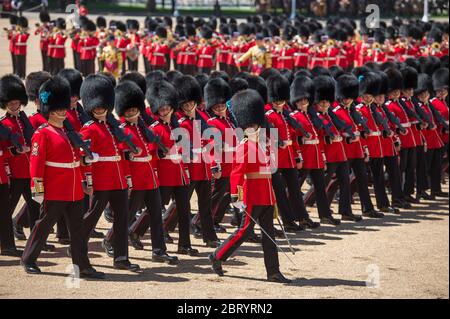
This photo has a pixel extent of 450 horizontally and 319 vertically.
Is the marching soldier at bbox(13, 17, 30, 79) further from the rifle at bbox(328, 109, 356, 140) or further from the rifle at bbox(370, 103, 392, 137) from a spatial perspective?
the rifle at bbox(328, 109, 356, 140)

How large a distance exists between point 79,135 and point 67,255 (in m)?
1.02

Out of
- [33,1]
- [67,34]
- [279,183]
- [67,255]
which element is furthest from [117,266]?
[33,1]

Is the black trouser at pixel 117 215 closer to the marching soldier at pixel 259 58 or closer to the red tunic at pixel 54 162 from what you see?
the red tunic at pixel 54 162

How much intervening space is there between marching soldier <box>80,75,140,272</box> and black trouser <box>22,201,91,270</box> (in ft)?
0.55

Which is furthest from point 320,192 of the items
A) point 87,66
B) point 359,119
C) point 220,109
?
point 87,66

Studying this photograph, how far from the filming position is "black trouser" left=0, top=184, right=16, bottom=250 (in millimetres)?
7582

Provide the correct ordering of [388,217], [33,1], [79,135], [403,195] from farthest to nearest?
[33,1] < [403,195] < [388,217] < [79,135]

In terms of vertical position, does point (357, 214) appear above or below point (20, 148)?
below

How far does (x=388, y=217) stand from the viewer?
384 inches

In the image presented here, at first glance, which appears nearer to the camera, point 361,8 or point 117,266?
point 117,266

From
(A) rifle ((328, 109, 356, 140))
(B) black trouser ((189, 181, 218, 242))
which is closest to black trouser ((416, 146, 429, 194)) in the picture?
(A) rifle ((328, 109, 356, 140))

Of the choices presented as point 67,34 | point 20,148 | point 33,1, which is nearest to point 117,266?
point 20,148

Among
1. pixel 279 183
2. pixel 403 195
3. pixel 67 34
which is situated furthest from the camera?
pixel 67 34

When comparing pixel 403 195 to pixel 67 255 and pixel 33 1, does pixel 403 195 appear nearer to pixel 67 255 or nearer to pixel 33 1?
pixel 67 255
